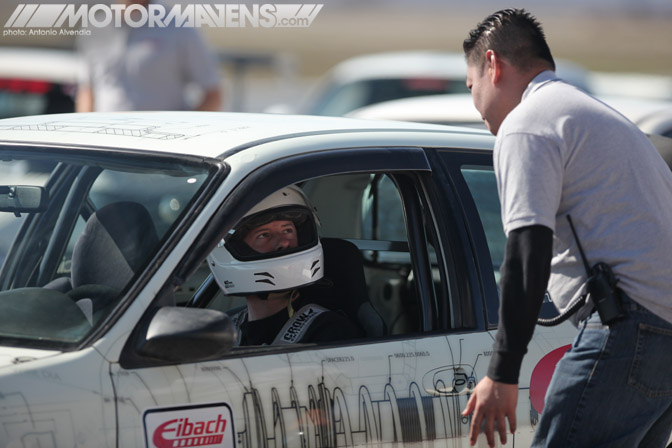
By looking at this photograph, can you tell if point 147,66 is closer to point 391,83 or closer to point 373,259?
point 373,259

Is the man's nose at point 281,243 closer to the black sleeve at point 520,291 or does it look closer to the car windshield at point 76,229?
the car windshield at point 76,229

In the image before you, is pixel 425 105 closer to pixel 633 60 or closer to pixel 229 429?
pixel 229 429

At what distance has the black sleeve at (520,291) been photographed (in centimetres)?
238

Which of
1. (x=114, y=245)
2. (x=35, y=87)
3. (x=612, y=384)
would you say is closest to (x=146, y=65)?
(x=114, y=245)

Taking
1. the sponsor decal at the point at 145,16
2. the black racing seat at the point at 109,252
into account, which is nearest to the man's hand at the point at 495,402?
the black racing seat at the point at 109,252

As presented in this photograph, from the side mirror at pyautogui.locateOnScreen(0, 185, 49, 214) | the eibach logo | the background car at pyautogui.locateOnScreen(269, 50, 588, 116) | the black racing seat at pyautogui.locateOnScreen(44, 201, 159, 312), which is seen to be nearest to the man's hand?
the eibach logo

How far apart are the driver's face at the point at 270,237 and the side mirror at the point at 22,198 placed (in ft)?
2.15

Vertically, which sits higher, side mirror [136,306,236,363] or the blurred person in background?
the blurred person in background

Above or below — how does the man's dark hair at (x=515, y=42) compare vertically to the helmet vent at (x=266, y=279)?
above

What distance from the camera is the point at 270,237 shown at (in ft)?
10.4

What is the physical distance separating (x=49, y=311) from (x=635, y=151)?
4.99 feet

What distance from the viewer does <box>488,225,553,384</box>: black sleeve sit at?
7.81 feet

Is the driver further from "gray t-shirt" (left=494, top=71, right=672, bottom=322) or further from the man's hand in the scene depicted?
"gray t-shirt" (left=494, top=71, right=672, bottom=322)

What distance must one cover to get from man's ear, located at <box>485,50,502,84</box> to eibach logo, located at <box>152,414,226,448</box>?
111cm
